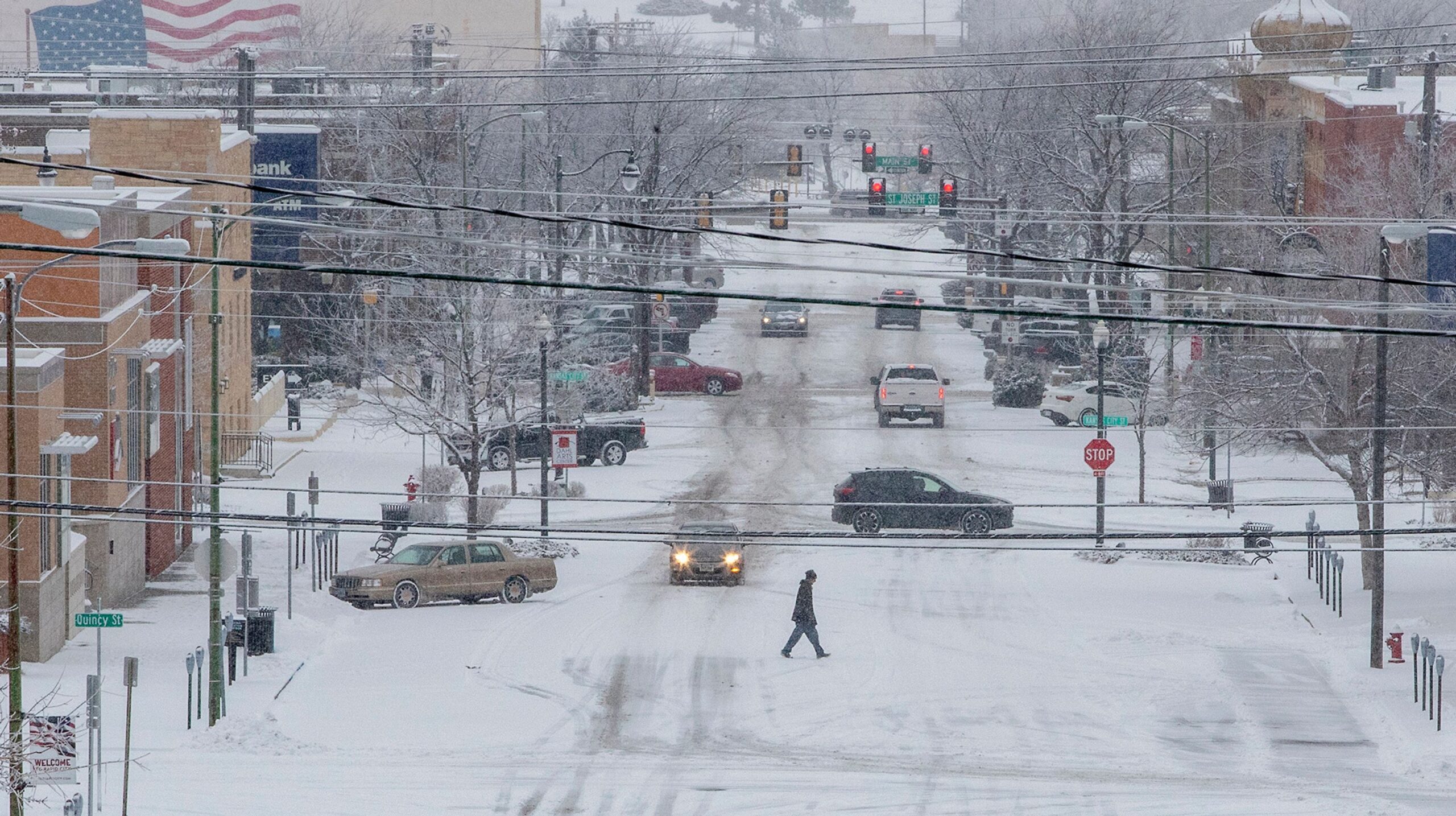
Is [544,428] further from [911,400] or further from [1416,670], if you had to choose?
[1416,670]

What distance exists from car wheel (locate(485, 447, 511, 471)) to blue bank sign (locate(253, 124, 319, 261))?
468 inches

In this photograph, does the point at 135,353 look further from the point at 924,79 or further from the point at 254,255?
the point at 924,79

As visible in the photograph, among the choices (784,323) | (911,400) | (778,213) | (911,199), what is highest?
(911,199)

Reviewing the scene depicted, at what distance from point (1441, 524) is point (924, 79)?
57402 millimetres

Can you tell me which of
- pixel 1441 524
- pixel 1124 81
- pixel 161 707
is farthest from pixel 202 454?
pixel 1124 81

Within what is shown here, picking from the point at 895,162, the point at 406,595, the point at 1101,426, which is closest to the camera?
the point at 406,595

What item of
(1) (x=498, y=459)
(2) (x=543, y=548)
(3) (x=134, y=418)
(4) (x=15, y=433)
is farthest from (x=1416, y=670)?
(1) (x=498, y=459)

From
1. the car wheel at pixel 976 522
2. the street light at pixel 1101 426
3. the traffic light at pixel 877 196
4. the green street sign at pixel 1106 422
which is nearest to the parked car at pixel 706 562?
the car wheel at pixel 976 522

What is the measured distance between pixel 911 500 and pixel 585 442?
362 inches

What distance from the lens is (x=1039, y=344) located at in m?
50.8

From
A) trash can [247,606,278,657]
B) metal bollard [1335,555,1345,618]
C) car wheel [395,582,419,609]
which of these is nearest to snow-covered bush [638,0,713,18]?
car wheel [395,582,419,609]

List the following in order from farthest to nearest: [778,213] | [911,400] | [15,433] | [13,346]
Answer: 1. [778,213]
2. [911,400]
3. [15,433]
4. [13,346]

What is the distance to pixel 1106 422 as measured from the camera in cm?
3878

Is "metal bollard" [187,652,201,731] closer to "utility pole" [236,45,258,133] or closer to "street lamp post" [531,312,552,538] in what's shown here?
"street lamp post" [531,312,552,538]
